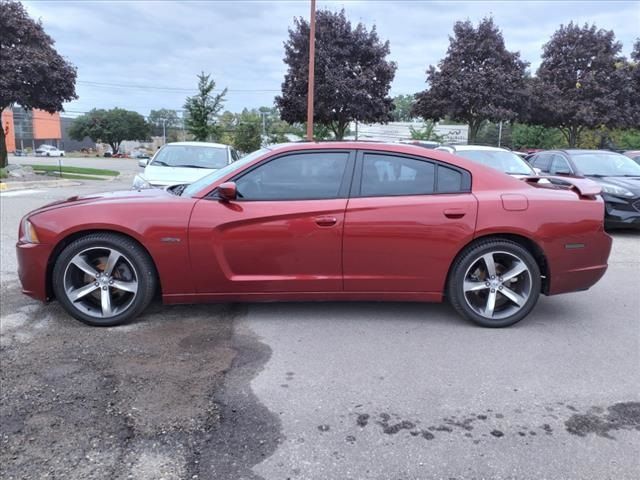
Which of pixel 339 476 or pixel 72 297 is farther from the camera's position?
pixel 72 297

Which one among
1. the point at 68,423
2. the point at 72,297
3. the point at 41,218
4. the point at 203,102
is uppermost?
the point at 203,102

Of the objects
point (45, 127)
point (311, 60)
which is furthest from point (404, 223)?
point (45, 127)

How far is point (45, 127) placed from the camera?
101750 millimetres

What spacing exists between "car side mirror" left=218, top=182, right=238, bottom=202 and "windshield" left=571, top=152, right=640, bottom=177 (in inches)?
307

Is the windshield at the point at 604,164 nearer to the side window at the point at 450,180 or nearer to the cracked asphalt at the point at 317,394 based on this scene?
the cracked asphalt at the point at 317,394

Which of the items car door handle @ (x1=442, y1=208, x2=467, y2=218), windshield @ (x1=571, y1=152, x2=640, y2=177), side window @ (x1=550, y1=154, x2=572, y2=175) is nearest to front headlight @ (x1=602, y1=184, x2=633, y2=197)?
windshield @ (x1=571, y1=152, x2=640, y2=177)

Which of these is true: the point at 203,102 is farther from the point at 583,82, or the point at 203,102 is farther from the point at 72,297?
the point at 72,297

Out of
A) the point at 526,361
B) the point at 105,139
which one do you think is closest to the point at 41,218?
the point at 526,361

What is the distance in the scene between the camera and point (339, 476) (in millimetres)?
2461

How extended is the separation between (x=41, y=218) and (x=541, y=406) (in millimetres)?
3894

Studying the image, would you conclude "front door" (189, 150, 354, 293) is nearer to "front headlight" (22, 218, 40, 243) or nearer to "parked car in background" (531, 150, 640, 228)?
"front headlight" (22, 218, 40, 243)

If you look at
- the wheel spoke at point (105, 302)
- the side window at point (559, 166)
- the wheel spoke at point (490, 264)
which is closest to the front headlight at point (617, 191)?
the side window at point (559, 166)

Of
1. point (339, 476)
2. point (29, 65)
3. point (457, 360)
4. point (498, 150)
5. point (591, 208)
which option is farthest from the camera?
point (29, 65)

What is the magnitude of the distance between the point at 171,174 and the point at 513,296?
6.80 meters
